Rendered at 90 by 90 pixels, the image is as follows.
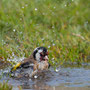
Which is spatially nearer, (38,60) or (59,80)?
(59,80)

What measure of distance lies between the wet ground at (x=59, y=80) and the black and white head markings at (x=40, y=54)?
27cm

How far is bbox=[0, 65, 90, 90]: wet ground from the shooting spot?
568 cm

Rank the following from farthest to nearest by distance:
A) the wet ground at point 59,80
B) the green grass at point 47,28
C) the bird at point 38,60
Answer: the green grass at point 47,28, the bird at point 38,60, the wet ground at point 59,80

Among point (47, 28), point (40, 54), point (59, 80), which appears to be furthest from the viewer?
point (47, 28)

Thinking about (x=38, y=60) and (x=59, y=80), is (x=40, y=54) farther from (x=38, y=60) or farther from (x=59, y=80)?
(x=59, y=80)

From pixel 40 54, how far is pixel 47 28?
287cm

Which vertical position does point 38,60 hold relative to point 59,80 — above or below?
above

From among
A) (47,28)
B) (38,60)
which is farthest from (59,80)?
(47,28)

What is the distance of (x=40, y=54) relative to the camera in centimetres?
710

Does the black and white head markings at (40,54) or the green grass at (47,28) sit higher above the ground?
the green grass at (47,28)

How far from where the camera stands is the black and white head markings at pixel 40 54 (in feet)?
23.2

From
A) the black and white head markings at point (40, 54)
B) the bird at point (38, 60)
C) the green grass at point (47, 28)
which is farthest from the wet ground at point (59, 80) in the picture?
the green grass at point (47, 28)

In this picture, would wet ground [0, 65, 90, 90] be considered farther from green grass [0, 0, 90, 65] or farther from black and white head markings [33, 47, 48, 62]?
green grass [0, 0, 90, 65]

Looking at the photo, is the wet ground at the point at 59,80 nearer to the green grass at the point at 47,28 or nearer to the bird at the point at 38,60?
the bird at the point at 38,60
